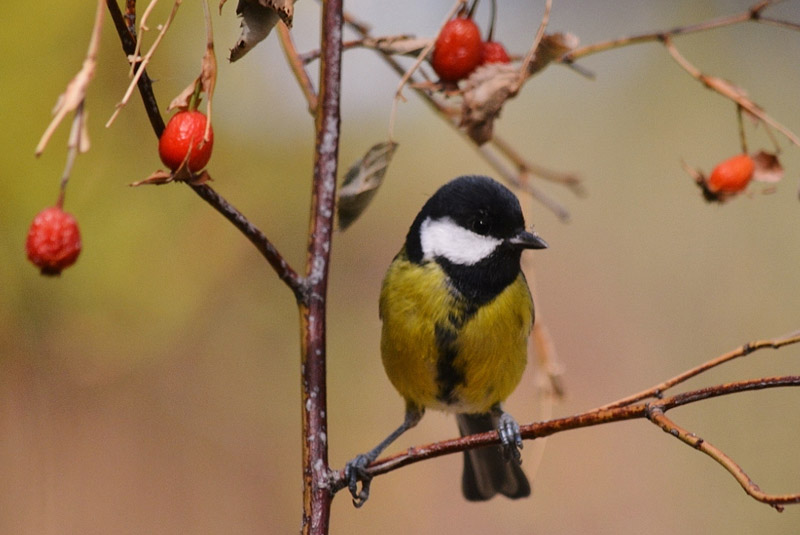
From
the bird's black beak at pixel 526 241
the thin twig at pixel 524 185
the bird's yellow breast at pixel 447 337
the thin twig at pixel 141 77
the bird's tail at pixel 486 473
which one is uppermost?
the thin twig at pixel 141 77

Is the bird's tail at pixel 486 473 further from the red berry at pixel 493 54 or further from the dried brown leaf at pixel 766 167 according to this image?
the red berry at pixel 493 54

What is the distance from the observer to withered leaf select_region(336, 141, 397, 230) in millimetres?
1581

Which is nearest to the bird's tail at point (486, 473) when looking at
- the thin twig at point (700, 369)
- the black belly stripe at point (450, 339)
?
the black belly stripe at point (450, 339)

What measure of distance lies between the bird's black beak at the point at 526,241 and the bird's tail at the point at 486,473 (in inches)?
29.2

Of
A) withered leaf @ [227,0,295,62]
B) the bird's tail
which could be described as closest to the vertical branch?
withered leaf @ [227,0,295,62]

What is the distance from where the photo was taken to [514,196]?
85.3 inches

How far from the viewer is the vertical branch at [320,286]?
1.33 metres

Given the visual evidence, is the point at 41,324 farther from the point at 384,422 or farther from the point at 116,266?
the point at 384,422

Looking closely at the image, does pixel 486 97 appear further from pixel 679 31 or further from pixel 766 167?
pixel 766 167

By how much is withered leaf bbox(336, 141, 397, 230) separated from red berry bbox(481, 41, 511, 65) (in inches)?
10.8

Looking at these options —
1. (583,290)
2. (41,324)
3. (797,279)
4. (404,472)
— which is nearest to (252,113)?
(41,324)

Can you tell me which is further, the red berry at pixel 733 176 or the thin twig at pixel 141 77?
the red berry at pixel 733 176

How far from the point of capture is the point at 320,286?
145cm

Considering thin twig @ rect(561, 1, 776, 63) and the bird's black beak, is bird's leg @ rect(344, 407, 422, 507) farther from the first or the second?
thin twig @ rect(561, 1, 776, 63)
